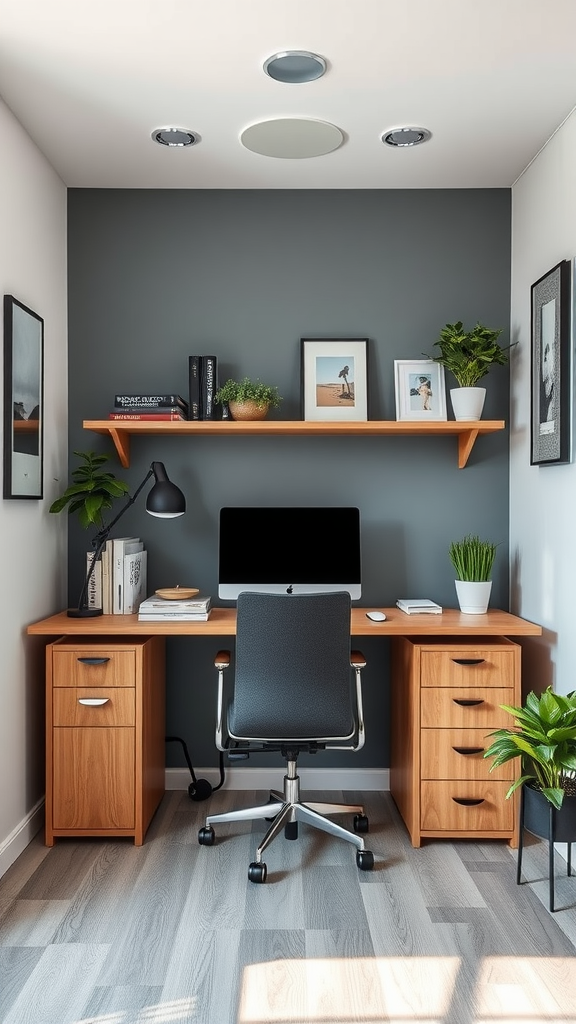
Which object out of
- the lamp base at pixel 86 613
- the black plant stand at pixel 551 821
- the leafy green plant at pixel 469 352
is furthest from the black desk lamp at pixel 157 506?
the black plant stand at pixel 551 821

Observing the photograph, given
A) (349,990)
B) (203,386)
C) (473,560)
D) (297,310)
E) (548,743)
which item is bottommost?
(349,990)

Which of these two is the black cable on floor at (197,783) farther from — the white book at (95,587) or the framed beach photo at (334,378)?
the framed beach photo at (334,378)

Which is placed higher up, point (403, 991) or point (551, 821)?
point (551, 821)

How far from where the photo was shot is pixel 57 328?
3209mm

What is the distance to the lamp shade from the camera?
9.80 feet

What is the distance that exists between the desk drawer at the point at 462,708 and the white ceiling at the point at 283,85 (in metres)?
1.98

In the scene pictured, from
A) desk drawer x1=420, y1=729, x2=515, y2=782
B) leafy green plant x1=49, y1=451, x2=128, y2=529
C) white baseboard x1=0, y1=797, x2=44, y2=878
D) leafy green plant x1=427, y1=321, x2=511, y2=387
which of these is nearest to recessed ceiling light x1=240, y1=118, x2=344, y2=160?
leafy green plant x1=427, y1=321, x2=511, y2=387

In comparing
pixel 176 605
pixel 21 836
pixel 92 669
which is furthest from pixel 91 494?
pixel 21 836

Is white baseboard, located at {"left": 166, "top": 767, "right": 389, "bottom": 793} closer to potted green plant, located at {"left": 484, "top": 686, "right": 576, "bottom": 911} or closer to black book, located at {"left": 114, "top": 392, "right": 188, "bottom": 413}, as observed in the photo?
potted green plant, located at {"left": 484, "top": 686, "right": 576, "bottom": 911}

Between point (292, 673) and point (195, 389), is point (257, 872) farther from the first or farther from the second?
point (195, 389)

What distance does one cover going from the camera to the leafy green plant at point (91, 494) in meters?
2.99

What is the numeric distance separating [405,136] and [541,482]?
135 centimetres

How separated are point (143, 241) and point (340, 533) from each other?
59.1 inches

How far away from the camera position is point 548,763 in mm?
2406
